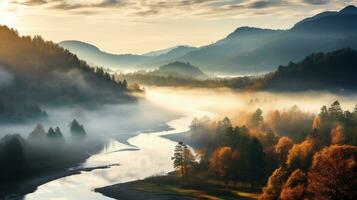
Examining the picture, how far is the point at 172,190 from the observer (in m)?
147

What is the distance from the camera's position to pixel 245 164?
150375 millimetres

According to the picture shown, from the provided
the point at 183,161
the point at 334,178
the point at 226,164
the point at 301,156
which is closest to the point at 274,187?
the point at 334,178

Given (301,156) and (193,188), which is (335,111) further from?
(193,188)

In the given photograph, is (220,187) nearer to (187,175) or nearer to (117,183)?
(187,175)

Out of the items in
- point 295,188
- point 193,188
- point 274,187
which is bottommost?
point 193,188

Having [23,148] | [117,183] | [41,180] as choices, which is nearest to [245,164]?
[117,183]

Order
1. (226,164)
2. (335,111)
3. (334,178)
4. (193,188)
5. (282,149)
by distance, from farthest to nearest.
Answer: (335,111) → (226,164) → (282,149) → (193,188) → (334,178)

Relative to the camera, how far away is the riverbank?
13900 centimetres

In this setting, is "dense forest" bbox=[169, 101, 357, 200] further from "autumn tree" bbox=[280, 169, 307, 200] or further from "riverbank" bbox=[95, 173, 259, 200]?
"riverbank" bbox=[95, 173, 259, 200]

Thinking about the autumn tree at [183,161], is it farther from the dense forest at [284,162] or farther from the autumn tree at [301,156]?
the autumn tree at [301,156]

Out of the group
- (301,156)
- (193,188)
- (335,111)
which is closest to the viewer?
(301,156)

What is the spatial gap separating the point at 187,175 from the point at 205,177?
486 centimetres

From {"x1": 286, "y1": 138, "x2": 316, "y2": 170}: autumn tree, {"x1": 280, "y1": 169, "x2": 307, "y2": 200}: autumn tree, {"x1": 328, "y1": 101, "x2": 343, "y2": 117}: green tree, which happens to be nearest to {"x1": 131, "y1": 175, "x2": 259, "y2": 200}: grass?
{"x1": 286, "y1": 138, "x2": 316, "y2": 170}: autumn tree

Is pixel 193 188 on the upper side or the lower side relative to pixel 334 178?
lower
